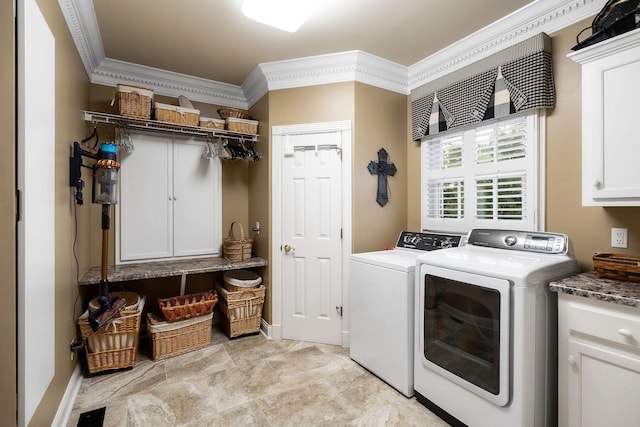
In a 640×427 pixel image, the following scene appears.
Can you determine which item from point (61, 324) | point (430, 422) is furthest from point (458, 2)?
point (61, 324)

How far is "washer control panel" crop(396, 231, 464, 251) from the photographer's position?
7.99 feet

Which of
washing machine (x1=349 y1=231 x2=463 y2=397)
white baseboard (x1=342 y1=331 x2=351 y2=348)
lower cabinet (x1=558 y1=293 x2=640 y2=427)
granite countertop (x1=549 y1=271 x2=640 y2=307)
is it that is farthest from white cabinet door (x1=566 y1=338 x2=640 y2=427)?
white baseboard (x1=342 y1=331 x2=351 y2=348)

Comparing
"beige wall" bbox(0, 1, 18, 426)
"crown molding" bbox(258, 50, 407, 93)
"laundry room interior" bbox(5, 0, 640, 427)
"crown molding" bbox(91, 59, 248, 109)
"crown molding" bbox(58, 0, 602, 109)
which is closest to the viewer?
"beige wall" bbox(0, 1, 18, 426)

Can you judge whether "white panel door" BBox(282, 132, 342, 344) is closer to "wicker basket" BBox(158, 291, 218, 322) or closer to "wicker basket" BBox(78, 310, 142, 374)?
"wicker basket" BBox(158, 291, 218, 322)

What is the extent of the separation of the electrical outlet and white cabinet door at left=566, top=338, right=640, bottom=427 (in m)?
0.72

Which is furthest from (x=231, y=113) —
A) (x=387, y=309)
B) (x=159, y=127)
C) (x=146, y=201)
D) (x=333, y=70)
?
(x=387, y=309)

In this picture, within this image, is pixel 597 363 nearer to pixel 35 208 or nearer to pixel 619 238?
pixel 619 238

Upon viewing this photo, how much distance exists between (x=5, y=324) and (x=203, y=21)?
215 cm

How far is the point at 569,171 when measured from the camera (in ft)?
6.53

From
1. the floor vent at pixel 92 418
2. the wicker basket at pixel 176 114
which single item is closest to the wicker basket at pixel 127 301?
the floor vent at pixel 92 418

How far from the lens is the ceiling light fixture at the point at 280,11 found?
188 cm

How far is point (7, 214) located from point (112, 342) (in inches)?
62.5

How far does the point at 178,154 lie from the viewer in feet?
10.3

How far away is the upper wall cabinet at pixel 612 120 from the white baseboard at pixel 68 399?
3171 millimetres
